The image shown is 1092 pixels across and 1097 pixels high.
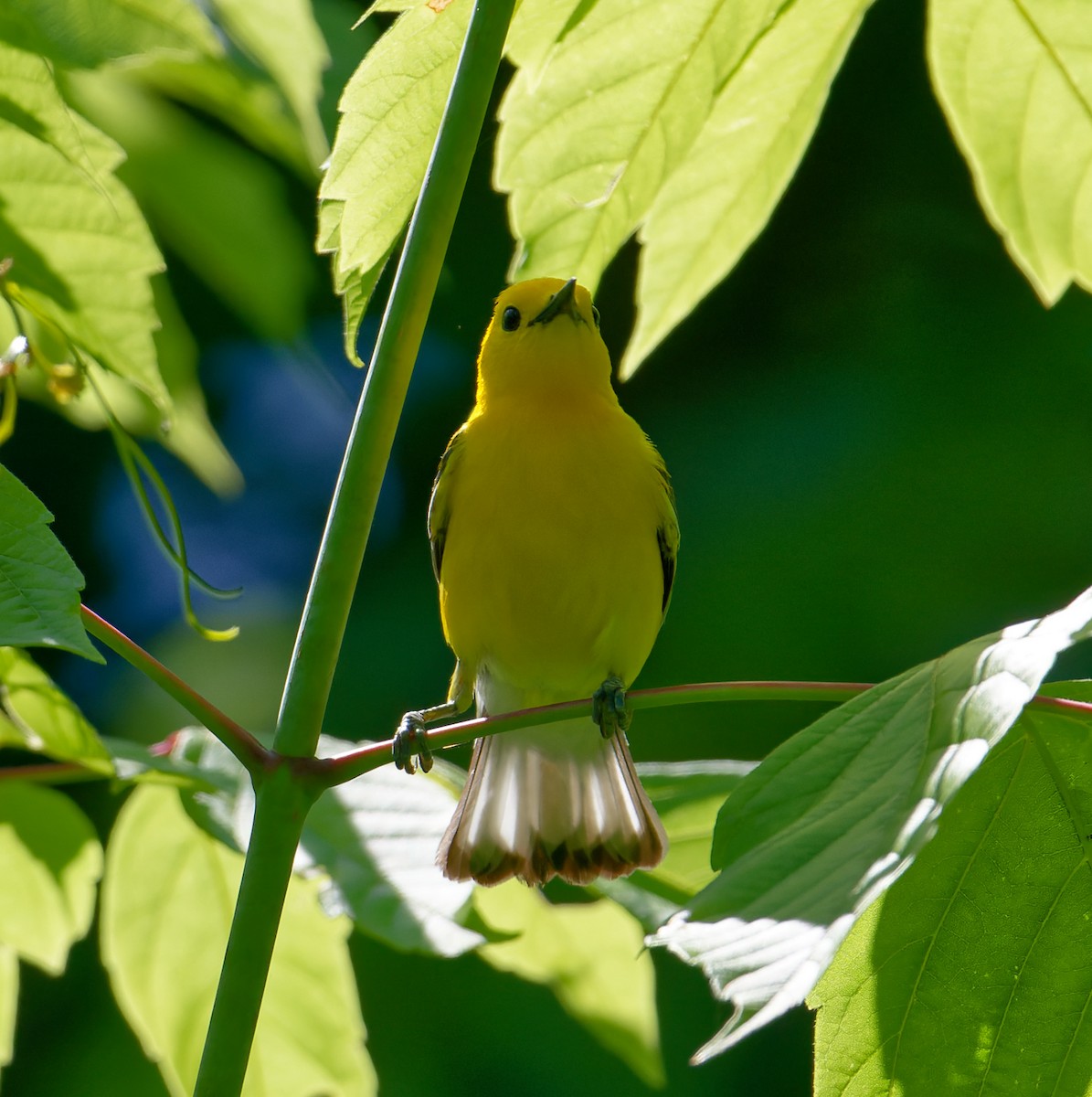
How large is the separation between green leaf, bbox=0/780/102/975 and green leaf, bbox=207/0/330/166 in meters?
0.84

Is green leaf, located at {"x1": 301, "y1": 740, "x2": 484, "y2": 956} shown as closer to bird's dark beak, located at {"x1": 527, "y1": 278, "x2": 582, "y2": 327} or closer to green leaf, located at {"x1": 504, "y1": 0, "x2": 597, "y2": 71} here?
green leaf, located at {"x1": 504, "y1": 0, "x2": 597, "y2": 71}

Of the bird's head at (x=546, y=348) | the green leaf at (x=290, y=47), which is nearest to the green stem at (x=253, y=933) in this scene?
the green leaf at (x=290, y=47)

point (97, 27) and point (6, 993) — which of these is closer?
point (97, 27)

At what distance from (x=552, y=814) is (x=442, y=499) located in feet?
2.08

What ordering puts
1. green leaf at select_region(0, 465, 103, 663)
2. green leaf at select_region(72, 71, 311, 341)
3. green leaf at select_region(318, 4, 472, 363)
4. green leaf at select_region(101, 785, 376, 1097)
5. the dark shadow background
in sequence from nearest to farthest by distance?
green leaf at select_region(0, 465, 103, 663) → green leaf at select_region(318, 4, 472, 363) → green leaf at select_region(101, 785, 376, 1097) → green leaf at select_region(72, 71, 311, 341) → the dark shadow background

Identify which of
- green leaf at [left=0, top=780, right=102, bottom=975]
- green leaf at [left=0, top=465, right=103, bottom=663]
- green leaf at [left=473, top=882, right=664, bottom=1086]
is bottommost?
green leaf at [left=473, top=882, right=664, bottom=1086]

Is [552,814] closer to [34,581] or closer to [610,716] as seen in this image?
[610,716]

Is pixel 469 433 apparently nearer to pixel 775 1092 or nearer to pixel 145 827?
pixel 145 827

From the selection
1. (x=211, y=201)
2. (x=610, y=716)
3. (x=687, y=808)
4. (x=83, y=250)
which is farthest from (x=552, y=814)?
(x=83, y=250)

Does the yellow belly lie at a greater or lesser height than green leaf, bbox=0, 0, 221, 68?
lesser

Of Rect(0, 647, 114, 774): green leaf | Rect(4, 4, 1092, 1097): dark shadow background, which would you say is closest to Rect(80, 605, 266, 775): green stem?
Rect(0, 647, 114, 774): green leaf

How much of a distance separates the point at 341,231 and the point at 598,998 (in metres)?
0.96

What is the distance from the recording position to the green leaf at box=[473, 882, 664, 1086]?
163 centimetres

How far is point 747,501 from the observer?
5.95 metres
